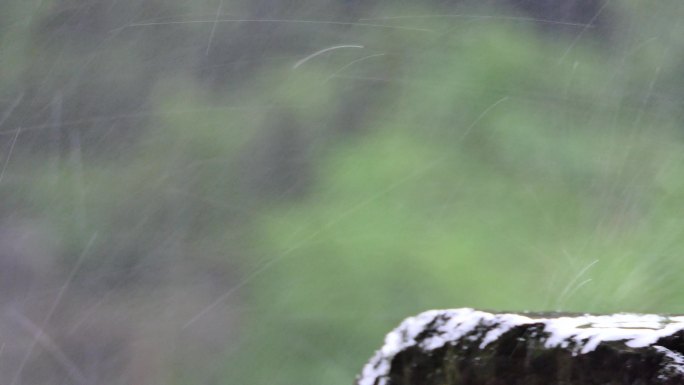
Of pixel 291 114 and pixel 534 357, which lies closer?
pixel 534 357

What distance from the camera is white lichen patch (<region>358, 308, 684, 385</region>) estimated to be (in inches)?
37.0

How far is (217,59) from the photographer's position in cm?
403

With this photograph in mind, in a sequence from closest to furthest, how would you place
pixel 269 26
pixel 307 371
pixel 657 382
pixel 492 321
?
1. pixel 657 382
2. pixel 492 321
3. pixel 307 371
4. pixel 269 26

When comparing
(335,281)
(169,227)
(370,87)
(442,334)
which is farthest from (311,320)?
(442,334)

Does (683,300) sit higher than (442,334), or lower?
lower

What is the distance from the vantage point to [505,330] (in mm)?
1014

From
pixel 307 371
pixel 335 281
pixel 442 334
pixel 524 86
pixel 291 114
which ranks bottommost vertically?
pixel 307 371

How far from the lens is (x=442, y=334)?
1.06 m

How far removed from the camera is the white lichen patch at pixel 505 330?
3.08ft

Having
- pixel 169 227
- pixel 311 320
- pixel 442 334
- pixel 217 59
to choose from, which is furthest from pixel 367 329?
pixel 442 334

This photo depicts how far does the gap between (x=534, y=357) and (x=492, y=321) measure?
0.21 feet

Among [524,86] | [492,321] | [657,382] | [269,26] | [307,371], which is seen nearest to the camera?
[657,382]

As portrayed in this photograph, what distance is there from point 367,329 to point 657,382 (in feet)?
8.03

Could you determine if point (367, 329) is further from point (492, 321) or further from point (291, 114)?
point (492, 321)
